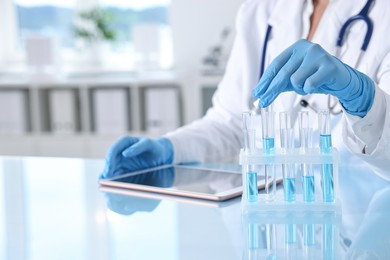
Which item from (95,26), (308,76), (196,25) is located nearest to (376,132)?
(308,76)

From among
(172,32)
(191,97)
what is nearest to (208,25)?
(172,32)

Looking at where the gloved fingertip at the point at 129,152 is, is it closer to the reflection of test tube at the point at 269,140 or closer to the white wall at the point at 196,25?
the reflection of test tube at the point at 269,140

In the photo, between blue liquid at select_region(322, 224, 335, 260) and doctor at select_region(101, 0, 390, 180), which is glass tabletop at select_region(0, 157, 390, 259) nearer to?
blue liquid at select_region(322, 224, 335, 260)

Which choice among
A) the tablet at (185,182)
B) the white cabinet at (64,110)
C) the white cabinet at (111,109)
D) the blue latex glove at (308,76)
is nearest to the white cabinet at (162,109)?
the white cabinet at (111,109)

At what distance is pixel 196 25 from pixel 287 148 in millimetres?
2937

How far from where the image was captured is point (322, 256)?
0.78 metres

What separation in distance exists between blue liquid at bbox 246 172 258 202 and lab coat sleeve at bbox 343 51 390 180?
0.30m

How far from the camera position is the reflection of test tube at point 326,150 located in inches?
38.7

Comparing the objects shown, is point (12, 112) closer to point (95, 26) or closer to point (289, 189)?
point (95, 26)

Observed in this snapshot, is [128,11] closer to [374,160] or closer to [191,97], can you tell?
[191,97]

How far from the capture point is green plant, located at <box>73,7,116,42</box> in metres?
4.11

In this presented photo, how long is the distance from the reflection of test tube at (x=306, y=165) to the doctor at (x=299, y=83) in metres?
0.07

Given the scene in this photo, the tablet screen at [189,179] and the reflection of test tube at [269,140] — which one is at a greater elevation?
the reflection of test tube at [269,140]

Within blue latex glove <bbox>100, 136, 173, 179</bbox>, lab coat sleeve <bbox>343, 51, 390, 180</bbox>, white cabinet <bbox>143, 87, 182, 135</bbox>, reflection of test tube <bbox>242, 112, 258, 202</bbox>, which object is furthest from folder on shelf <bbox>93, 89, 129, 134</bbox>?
reflection of test tube <bbox>242, 112, 258, 202</bbox>
